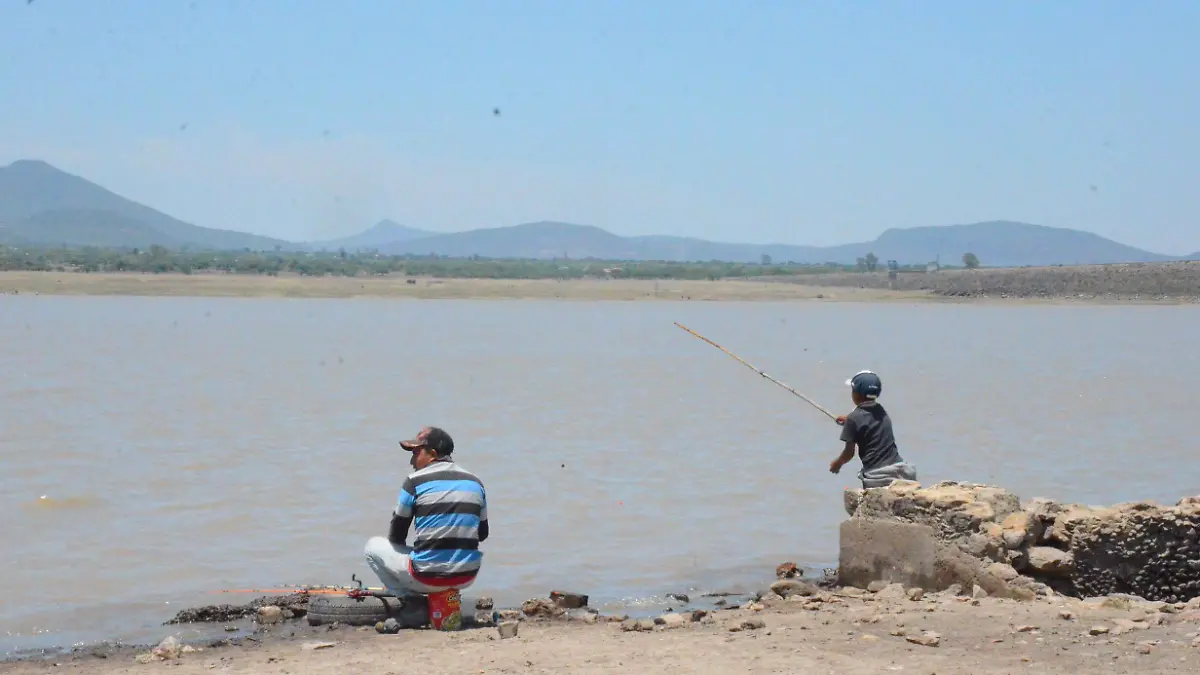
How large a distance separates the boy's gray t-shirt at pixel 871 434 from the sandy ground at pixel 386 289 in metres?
65.5

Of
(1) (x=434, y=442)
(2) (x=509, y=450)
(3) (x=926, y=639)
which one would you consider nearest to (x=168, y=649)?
(1) (x=434, y=442)

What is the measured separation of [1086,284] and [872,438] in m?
77.1

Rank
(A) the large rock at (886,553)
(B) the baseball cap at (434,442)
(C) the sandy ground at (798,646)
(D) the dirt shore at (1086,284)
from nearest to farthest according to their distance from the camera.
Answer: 1. (C) the sandy ground at (798,646)
2. (B) the baseball cap at (434,442)
3. (A) the large rock at (886,553)
4. (D) the dirt shore at (1086,284)

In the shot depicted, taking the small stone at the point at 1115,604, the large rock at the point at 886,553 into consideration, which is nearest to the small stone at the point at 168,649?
the large rock at the point at 886,553

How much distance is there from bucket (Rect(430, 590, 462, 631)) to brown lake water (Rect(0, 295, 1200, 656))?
188 cm

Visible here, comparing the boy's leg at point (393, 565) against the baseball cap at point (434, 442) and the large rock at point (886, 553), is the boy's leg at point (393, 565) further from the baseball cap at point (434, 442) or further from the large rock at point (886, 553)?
the large rock at point (886, 553)

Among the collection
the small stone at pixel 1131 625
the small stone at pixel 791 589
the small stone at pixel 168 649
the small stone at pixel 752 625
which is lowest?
the small stone at pixel 168 649

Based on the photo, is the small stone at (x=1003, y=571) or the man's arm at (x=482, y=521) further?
the small stone at (x=1003, y=571)

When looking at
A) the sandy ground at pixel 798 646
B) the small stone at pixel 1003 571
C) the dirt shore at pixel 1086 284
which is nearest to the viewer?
the sandy ground at pixel 798 646

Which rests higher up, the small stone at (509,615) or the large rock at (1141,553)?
the large rock at (1141,553)

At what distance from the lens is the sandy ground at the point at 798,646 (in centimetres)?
704

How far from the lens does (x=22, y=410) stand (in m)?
21.7

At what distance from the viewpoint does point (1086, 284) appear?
82938 mm

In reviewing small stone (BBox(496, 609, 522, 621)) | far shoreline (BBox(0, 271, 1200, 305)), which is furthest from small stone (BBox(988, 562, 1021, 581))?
far shoreline (BBox(0, 271, 1200, 305))
